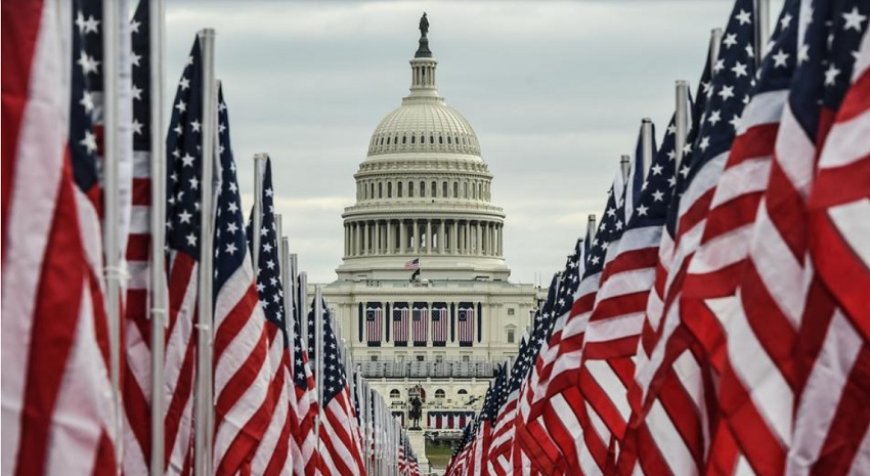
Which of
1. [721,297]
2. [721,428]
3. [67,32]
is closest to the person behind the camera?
[67,32]

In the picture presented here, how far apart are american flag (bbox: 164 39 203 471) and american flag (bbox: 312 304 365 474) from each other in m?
22.3

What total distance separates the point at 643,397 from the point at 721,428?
14.6ft

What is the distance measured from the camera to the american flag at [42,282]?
36.0 feet

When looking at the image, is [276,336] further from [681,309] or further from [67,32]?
[67,32]

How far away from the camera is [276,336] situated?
94.1 feet

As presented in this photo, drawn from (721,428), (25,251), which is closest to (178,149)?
(721,428)

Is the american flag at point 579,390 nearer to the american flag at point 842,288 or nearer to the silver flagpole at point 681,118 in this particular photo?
the silver flagpole at point 681,118

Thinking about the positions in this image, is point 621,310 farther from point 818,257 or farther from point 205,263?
point 818,257

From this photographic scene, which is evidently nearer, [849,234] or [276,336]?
[849,234]

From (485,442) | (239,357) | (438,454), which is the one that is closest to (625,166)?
(239,357)

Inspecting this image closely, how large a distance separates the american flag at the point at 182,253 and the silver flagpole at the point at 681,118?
14.0 ft

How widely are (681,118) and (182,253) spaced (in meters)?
5.31

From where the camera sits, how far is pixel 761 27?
63.9 ft

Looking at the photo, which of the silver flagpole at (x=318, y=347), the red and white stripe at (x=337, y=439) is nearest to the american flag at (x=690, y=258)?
the silver flagpole at (x=318, y=347)
